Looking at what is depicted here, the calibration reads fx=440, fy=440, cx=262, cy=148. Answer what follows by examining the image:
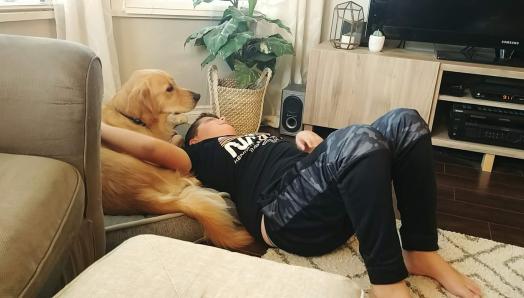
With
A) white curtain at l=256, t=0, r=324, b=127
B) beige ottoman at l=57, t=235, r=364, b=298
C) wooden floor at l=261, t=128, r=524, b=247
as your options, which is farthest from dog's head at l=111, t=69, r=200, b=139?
white curtain at l=256, t=0, r=324, b=127

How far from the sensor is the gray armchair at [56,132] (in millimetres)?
936

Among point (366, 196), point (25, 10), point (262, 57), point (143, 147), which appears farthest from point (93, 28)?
point (366, 196)

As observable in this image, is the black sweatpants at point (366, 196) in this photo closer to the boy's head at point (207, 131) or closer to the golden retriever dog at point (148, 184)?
the golden retriever dog at point (148, 184)

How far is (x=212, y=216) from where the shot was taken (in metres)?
1.41

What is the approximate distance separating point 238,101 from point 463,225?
4.42ft

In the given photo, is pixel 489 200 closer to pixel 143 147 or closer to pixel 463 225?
pixel 463 225

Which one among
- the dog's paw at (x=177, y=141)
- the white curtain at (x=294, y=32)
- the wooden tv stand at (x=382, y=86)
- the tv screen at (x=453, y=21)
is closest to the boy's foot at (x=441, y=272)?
the dog's paw at (x=177, y=141)

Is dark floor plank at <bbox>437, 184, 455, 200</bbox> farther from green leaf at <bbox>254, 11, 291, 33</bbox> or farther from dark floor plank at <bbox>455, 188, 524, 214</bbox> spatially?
green leaf at <bbox>254, 11, 291, 33</bbox>

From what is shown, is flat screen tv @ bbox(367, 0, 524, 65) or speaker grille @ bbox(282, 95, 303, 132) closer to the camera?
flat screen tv @ bbox(367, 0, 524, 65)

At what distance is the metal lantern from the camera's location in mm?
2559

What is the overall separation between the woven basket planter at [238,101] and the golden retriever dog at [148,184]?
3.22ft

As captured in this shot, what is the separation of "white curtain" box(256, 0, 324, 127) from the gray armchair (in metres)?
1.90

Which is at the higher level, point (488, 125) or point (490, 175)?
point (488, 125)

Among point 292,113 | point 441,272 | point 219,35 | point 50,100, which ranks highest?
point 219,35
